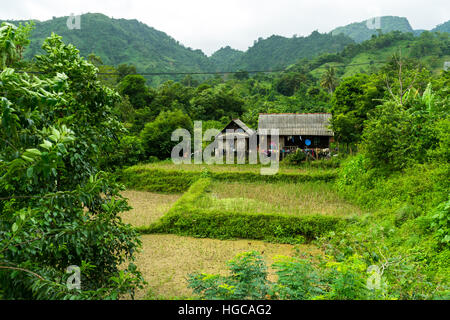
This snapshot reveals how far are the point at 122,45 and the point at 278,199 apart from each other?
5281cm

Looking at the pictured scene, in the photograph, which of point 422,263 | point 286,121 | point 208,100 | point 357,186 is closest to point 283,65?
point 208,100

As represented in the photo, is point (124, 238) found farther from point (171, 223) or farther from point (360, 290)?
point (171, 223)

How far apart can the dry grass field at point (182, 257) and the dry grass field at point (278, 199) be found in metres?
1.42

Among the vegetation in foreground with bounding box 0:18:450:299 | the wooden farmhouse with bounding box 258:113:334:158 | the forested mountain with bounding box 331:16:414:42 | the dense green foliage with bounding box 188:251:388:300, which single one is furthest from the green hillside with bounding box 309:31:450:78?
the dense green foliage with bounding box 188:251:388:300

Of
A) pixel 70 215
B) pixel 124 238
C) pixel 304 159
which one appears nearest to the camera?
pixel 70 215

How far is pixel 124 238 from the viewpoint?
3.38 m

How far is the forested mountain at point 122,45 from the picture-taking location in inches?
1819

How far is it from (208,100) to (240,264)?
2312 centimetres

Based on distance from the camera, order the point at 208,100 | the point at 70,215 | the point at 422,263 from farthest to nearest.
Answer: the point at 208,100
the point at 422,263
the point at 70,215

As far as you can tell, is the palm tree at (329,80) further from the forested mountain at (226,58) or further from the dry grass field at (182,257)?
the forested mountain at (226,58)

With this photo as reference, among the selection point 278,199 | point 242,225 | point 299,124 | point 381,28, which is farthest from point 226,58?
point 242,225

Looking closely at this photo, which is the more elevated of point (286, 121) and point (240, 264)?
point (286, 121)

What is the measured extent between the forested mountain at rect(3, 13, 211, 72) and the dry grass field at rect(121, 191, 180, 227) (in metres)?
27.9

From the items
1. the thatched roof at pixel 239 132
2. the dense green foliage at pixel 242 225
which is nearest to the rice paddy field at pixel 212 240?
the dense green foliage at pixel 242 225
